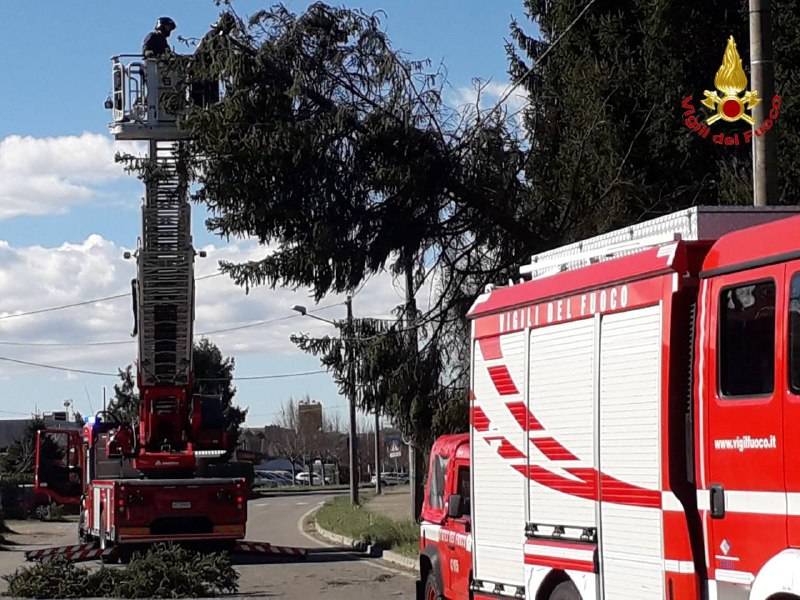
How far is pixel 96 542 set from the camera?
86.7 feet

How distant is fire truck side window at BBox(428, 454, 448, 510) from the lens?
12828 mm

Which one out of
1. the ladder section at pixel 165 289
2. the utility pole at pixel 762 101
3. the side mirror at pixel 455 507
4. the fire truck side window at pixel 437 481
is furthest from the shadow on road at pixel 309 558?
the utility pole at pixel 762 101

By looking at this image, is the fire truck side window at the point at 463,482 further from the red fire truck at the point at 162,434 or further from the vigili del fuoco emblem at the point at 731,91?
the red fire truck at the point at 162,434

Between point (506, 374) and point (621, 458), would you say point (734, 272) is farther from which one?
point (506, 374)

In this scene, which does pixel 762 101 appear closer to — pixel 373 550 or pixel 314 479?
pixel 373 550

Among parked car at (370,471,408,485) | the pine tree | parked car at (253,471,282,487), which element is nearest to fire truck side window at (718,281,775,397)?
the pine tree

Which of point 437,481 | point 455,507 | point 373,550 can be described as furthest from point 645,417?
point 373,550

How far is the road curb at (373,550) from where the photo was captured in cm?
2325

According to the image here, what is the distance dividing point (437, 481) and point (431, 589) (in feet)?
3.35

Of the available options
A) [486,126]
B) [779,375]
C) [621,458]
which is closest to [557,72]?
[486,126]

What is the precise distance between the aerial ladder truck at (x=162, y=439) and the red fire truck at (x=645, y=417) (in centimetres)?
1184

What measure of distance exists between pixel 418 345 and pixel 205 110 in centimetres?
429

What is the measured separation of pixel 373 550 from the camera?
26.8 m

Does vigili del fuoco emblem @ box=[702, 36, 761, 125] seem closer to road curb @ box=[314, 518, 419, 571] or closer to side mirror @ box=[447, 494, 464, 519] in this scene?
side mirror @ box=[447, 494, 464, 519]
